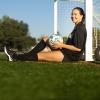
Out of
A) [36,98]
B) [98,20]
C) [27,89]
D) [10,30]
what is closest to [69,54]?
[27,89]

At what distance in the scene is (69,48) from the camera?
8.86 meters

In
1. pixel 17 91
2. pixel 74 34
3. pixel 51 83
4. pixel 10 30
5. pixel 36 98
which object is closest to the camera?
pixel 36 98

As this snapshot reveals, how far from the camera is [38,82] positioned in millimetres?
4598

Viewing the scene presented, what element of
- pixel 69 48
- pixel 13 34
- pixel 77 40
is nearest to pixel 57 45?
pixel 69 48

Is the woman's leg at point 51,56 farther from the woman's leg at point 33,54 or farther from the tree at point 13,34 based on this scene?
the tree at point 13,34

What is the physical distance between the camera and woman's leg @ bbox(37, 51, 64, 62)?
9.12 m

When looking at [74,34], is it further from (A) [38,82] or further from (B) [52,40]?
(A) [38,82]

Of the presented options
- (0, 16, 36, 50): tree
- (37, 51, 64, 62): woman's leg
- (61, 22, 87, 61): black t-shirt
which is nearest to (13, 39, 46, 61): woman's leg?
(37, 51, 64, 62): woman's leg

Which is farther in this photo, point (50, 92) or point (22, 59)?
point (22, 59)

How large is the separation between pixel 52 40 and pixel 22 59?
899mm

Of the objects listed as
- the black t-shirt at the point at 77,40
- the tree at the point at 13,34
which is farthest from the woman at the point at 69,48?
the tree at the point at 13,34

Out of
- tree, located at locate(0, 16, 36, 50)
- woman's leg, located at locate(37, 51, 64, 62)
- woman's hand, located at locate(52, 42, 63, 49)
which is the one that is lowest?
woman's leg, located at locate(37, 51, 64, 62)

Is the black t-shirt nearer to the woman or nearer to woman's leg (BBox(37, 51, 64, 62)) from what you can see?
the woman

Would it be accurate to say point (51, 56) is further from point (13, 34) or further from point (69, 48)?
point (13, 34)
